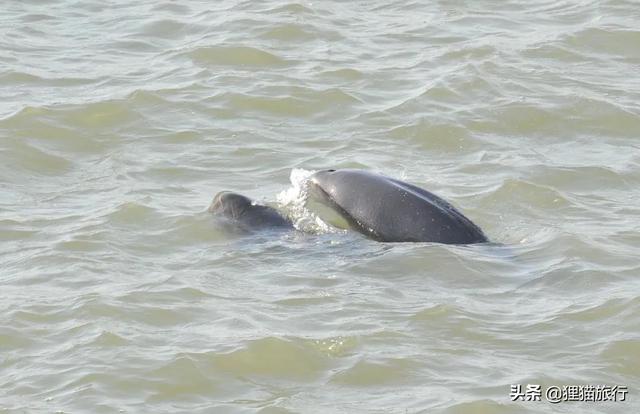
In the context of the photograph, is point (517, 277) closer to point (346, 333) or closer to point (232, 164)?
point (346, 333)

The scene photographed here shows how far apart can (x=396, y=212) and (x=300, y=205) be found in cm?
91

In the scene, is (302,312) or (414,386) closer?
(414,386)

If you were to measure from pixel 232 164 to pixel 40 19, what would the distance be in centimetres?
434

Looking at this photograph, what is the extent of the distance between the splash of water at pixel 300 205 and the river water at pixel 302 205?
A: 2 cm

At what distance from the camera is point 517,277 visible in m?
8.23

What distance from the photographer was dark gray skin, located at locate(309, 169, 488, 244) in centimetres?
855

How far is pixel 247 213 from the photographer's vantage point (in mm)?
9023

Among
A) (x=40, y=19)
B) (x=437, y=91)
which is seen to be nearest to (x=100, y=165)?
(x=437, y=91)

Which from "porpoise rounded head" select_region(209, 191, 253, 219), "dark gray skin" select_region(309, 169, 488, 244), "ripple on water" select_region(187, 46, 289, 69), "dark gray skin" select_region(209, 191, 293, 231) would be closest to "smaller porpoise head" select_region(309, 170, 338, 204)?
"dark gray skin" select_region(309, 169, 488, 244)

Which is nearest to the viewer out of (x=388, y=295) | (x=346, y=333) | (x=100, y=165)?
(x=346, y=333)

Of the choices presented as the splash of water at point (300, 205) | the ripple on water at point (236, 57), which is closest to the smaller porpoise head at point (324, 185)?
the splash of water at point (300, 205)

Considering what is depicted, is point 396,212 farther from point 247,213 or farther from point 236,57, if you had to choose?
point 236,57

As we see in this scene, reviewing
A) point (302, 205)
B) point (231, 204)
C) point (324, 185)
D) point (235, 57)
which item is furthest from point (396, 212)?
point (235, 57)

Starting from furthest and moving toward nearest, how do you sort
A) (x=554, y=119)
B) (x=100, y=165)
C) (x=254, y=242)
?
(x=554, y=119) < (x=100, y=165) < (x=254, y=242)
